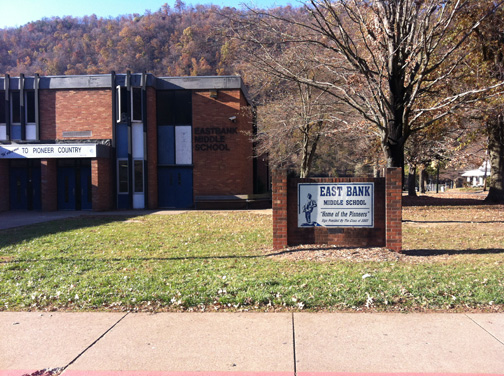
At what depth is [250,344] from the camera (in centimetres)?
459

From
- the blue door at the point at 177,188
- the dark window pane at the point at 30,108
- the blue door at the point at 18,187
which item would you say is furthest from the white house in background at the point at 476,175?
the blue door at the point at 18,187

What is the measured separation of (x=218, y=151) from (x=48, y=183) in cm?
890

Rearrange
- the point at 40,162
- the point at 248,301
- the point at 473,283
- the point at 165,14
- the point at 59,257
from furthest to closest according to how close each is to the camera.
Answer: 1. the point at 165,14
2. the point at 40,162
3. the point at 59,257
4. the point at 473,283
5. the point at 248,301

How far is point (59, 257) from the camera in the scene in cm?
898

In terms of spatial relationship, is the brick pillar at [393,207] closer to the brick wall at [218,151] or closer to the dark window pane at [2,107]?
the brick wall at [218,151]

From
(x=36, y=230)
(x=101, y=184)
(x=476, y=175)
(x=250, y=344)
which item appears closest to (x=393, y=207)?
(x=250, y=344)

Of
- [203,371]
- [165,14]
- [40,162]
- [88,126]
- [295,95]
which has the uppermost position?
[165,14]

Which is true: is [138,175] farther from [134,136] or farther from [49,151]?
[49,151]

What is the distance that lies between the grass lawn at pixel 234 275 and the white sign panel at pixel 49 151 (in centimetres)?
965

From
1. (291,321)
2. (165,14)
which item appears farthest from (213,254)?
(165,14)

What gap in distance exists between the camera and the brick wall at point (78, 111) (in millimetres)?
23203

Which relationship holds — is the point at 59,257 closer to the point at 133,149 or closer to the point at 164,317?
the point at 164,317

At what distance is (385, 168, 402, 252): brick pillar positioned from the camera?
8500mm

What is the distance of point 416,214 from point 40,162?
752 inches
